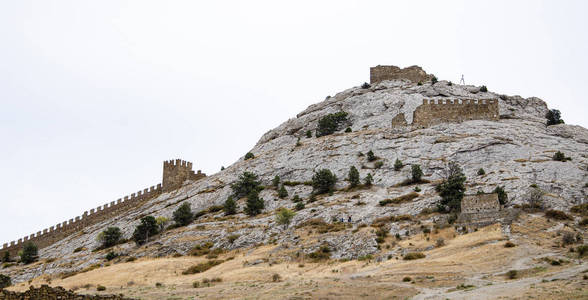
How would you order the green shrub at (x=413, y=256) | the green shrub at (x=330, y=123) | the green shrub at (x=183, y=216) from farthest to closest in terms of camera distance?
the green shrub at (x=330, y=123) < the green shrub at (x=183, y=216) < the green shrub at (x=413, y=256)

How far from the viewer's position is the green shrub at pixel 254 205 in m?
63.0

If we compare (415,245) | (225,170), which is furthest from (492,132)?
(225,170)

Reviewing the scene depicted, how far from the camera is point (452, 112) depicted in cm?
7438

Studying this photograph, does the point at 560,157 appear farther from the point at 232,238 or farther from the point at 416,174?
the point at 232,238

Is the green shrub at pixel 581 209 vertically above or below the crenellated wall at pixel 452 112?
below

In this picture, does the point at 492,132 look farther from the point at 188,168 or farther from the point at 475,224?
the point at 188,168

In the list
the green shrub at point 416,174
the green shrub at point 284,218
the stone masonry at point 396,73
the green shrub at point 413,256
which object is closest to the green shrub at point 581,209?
the green shrub at point 413,256

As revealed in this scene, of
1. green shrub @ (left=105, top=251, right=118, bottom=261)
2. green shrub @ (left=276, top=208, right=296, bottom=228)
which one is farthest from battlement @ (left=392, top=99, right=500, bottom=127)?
green shrub @ (left=105, top=251, right=118, bottom=261)

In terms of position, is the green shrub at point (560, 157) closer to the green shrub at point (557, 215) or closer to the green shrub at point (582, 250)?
the green shrub at point (557, 215)

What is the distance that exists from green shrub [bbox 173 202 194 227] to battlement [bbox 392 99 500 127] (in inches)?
1075

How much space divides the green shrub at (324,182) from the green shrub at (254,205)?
19.9 feet

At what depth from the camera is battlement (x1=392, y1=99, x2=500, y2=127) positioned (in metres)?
74.3

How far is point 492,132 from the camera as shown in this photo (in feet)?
222

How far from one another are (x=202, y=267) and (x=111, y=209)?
39.0 metres
